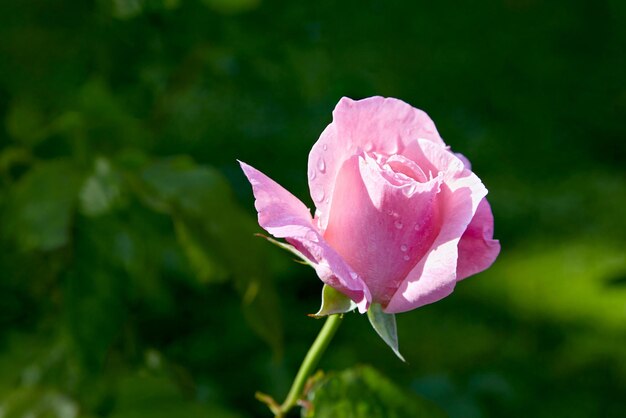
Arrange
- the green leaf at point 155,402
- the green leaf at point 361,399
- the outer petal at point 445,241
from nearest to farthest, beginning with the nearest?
the outer petal at point 445,241 → the green leaf at point 361,399 → the green leaf at point 155,402

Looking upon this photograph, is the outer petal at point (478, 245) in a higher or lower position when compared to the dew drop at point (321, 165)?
lower

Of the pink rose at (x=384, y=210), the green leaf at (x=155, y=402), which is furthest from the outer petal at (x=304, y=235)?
the green leaf at (x=155, y=402)

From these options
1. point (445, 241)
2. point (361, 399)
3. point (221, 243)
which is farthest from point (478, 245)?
point (221, 243)

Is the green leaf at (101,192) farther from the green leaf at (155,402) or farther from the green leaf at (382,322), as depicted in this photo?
the green leaf at (382,322)

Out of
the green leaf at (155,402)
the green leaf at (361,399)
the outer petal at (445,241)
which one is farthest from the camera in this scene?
the green leaf at (155,402)

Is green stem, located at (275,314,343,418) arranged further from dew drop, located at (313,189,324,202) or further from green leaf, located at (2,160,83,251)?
green leaf, located at (2,160,83,251)

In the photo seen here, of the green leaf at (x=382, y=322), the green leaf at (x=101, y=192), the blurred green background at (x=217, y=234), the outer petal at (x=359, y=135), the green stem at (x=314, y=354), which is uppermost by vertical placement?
the outer petal at (x=359, y=135)

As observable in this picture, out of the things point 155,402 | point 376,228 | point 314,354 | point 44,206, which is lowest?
point 155,402

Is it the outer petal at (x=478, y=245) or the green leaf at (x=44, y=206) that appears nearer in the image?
the outer petal at (x=478, y=245)

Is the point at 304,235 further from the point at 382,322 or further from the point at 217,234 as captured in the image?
the point at 217,234

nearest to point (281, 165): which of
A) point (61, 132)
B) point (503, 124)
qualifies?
point (61, 132)
